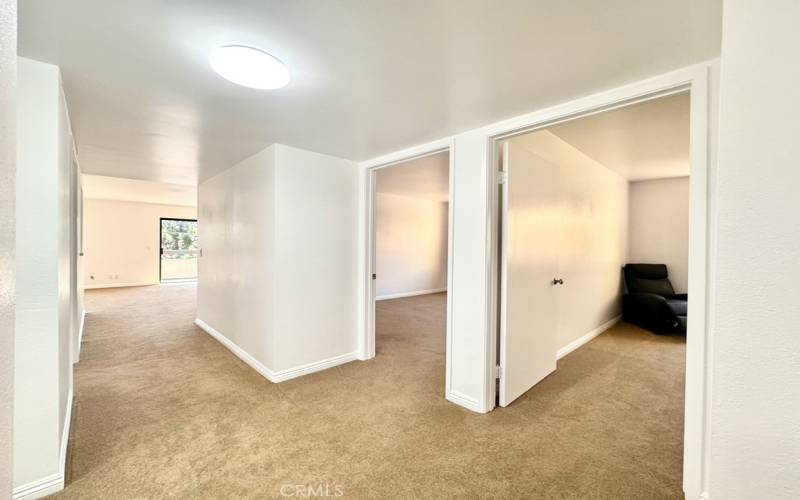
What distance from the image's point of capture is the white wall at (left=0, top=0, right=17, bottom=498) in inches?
24.3

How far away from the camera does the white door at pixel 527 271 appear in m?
2.36

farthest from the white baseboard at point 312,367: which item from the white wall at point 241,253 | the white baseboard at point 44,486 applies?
the white baseboard at point 44,486

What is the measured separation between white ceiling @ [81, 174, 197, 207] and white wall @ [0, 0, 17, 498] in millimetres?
5379

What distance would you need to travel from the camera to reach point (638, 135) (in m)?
2.88

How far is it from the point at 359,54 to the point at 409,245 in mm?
5919

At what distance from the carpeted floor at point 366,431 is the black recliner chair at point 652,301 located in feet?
2.47

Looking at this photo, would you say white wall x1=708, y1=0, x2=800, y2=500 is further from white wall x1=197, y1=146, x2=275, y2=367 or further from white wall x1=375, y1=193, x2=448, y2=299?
white wall x1=375, y1=193, x2=448, y2=299

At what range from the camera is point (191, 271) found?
31.4ft

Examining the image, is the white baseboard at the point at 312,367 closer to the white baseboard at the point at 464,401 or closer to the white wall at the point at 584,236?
the white baseboard at the point at 464,401

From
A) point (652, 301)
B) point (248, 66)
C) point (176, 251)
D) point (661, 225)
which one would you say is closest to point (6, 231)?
point (248, 66)

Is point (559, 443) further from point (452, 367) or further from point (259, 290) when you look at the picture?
point (259, 290)

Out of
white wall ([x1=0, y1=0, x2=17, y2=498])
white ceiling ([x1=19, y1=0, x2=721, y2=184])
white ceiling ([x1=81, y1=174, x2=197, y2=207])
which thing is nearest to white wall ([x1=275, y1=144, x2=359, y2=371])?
white ceiling ([x1=19, y1=0, x2=721, y2=184])

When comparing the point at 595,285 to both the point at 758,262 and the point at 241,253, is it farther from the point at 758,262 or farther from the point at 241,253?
the point at 241,253

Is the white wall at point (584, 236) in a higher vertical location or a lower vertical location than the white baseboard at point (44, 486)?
higher
